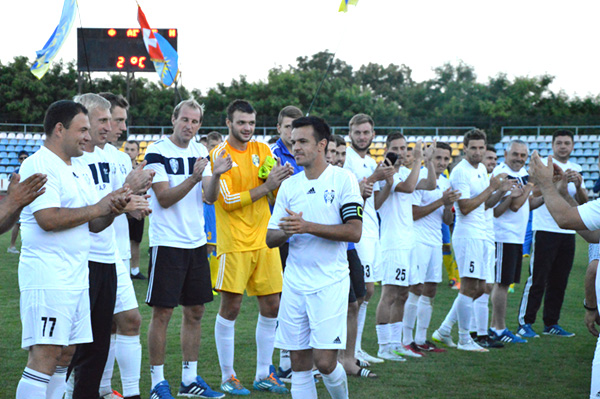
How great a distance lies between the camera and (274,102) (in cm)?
4922

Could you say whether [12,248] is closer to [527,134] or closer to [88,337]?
[88,337]

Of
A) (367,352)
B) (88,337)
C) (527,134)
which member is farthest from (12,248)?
(527,134)

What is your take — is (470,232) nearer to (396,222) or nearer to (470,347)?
(396,222)

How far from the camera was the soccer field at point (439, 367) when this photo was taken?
233 inches

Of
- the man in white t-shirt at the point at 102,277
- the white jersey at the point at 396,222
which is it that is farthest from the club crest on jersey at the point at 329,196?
the white jersey at the point at 396,222

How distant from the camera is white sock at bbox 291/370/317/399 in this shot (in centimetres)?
443

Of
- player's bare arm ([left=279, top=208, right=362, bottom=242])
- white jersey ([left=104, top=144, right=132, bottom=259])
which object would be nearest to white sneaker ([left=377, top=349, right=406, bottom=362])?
white jersey ([left=104, top=144, right=132, bottom=259])

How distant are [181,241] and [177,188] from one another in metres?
0.46

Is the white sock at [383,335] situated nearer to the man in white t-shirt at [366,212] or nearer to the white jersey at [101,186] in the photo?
the man in white t-shirt at [366,212]

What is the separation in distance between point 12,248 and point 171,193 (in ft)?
39.9

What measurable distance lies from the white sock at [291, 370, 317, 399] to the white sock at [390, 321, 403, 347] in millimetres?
3040

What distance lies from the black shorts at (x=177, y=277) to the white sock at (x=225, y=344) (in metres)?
0.34

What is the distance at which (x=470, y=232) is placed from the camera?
7953 mm

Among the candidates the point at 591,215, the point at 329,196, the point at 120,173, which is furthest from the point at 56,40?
the point at 591,215
